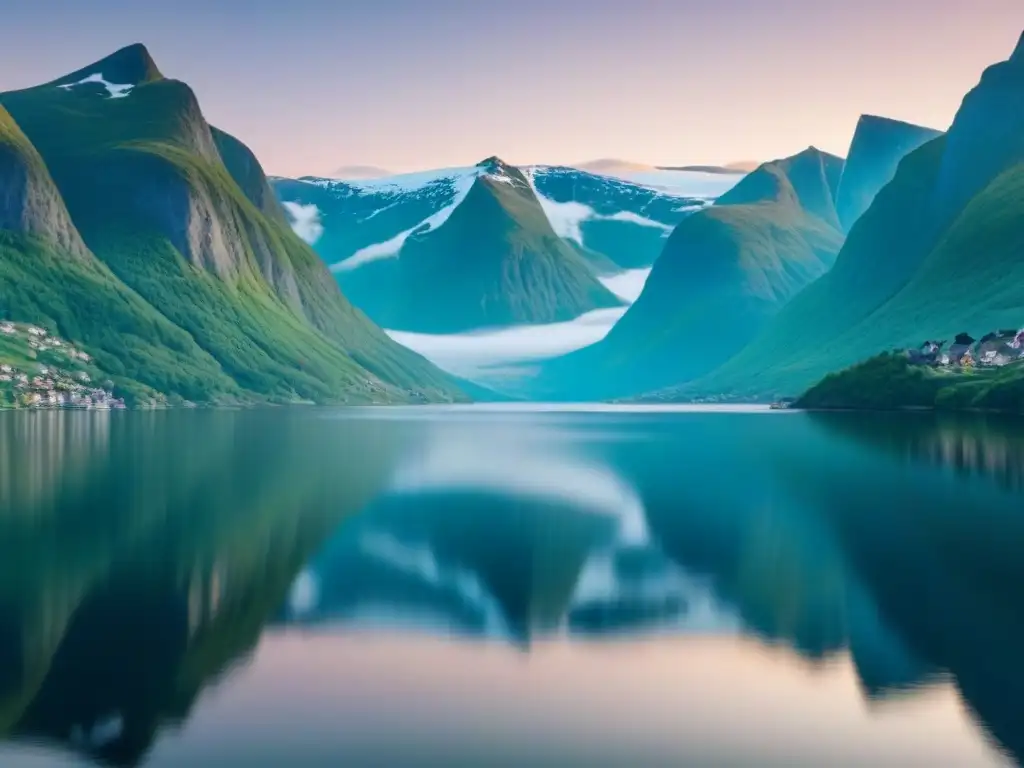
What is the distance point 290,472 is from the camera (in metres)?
99.2

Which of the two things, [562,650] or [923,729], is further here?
[562,650]

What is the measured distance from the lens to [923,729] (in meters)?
27.5

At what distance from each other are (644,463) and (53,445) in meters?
63.3

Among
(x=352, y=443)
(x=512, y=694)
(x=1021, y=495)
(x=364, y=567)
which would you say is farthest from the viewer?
(x=352, y=443)

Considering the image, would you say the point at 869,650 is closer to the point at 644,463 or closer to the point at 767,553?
the point at 767,553

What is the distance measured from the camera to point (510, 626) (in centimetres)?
3869

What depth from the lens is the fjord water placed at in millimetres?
26938

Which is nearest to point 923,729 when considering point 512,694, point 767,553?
point 512,694

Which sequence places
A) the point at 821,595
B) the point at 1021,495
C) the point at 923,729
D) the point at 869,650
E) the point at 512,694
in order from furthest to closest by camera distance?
the point at 1021,495, the point at 821,595, the point at 869,650, the point at 512,694, the point at 923,729

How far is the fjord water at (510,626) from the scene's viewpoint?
26.9 metres

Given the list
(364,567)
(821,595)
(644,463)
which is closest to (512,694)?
(821,595)

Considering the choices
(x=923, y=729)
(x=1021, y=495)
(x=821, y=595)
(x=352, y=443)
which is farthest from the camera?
(x=352, y=443)

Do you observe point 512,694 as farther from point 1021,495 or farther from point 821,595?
point 1021,495

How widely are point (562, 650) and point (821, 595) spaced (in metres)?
12.7
